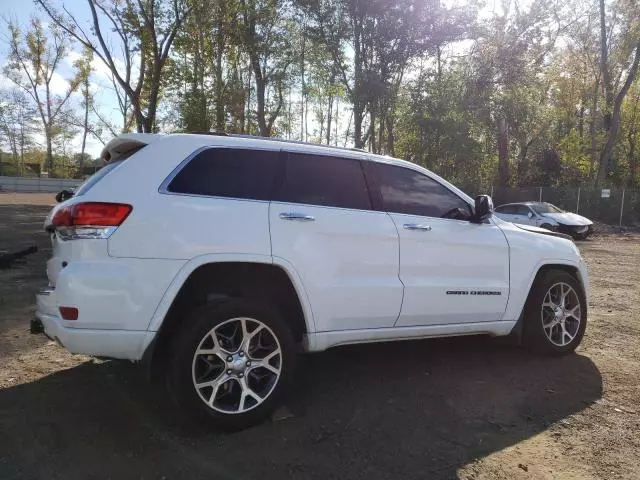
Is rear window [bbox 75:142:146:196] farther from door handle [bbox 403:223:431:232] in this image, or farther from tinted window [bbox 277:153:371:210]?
door handle [bbox 403:223:431:232]

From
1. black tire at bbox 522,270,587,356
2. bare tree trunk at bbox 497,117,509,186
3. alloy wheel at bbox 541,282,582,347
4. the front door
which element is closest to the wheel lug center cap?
the front door

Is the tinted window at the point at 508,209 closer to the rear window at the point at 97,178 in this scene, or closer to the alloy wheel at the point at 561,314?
the alloy wheel at the point at 561,314

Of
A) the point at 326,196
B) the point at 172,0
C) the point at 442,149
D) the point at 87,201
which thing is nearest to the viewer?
the point at 87,201

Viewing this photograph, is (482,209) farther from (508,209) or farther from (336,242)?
(508,209)

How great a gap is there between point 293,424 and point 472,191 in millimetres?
28666

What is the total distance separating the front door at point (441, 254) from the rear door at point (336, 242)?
0.17 metres

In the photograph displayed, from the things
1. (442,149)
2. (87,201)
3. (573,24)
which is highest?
(573,24)

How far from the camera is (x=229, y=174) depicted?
11.9 ft

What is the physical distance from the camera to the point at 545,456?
10.4 ft

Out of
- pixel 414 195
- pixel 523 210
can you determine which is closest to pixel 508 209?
pixel 523 210

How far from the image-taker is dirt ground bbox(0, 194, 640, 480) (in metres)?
2.99

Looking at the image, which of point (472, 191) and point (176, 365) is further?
point (472, 191)

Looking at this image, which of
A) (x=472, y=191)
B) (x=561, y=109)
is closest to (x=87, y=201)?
(x=472, y=191)

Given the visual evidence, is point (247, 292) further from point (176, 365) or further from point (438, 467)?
point (438, 467)
